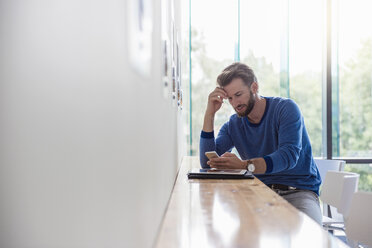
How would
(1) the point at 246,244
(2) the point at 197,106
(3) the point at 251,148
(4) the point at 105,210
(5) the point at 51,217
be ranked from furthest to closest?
(2) the point at 197,106 → (3) the point at 251,148 → (1) the point at 246,244 → (4) the point at 105,210 → (5) the point at 51,217

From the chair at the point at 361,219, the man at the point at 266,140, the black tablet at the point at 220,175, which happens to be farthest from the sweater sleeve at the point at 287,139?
the chair at the point at 361,219

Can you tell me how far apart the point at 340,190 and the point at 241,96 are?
1198mm

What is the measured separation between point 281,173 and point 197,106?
2.13 metres

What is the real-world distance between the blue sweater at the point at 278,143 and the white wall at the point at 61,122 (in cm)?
193

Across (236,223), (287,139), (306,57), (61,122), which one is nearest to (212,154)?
(287,139)

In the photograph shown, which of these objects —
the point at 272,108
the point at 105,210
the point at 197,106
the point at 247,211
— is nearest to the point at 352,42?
the point at 197,106

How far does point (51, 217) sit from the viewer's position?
1.02 feet

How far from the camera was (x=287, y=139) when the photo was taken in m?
2.47

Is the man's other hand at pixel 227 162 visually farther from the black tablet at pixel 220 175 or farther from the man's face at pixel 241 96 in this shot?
the man's face at pixel 241 96

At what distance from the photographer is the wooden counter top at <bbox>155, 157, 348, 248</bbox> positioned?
950mm

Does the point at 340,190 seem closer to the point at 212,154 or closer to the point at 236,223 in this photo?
the point at 212,154

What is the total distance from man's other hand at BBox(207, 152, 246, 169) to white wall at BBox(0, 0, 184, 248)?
198 cm

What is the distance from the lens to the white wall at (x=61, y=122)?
0.27 m

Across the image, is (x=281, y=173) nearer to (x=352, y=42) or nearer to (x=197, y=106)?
(x=197, y=106)
